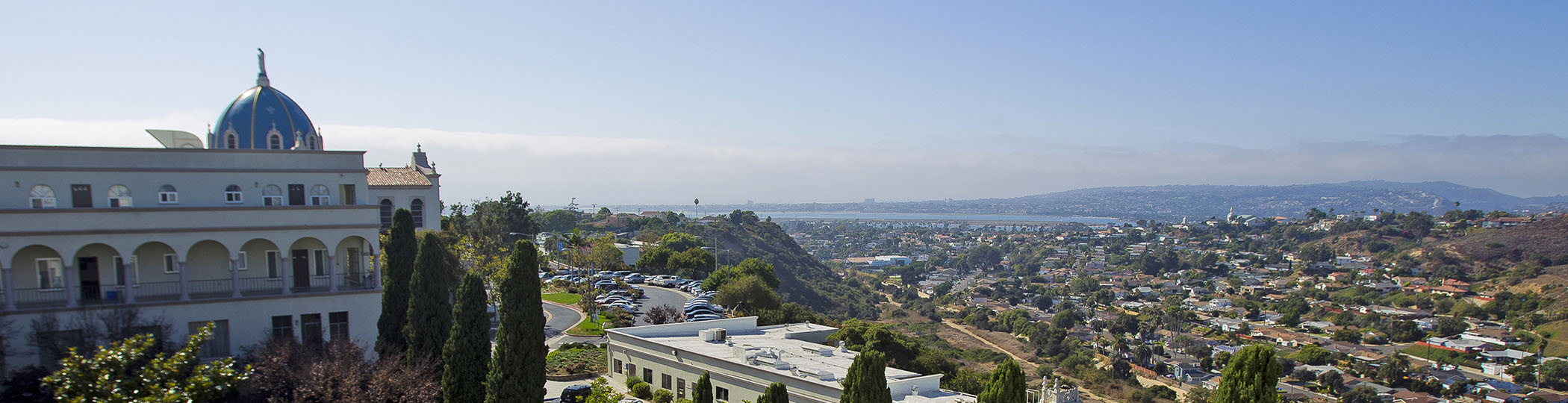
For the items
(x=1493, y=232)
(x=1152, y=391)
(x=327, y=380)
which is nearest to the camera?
(x=327, y=380)

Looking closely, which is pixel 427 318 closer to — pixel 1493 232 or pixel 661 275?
pixel 661 275

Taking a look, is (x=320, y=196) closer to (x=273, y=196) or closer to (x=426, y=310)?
(x=273, y=196)

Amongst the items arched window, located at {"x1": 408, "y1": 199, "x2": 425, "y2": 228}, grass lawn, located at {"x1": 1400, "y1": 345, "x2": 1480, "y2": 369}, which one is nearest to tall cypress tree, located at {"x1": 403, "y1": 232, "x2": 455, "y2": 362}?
arched window, located at {"x1": 408, "y1": 199, "x2": 425, "y2": 228}

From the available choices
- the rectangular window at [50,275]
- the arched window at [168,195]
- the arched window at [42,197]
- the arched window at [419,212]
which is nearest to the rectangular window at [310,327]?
the arched window at [168,195]

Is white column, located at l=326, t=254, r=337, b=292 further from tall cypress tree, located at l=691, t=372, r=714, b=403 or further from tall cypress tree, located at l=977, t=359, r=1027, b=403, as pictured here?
tall cypress tree, located at l=977, t=359, r=1027, b=403

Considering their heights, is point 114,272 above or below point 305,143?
below

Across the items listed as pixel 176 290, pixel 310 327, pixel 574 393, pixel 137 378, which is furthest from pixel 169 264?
pixel 574 393

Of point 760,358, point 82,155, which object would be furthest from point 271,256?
point 760,358
